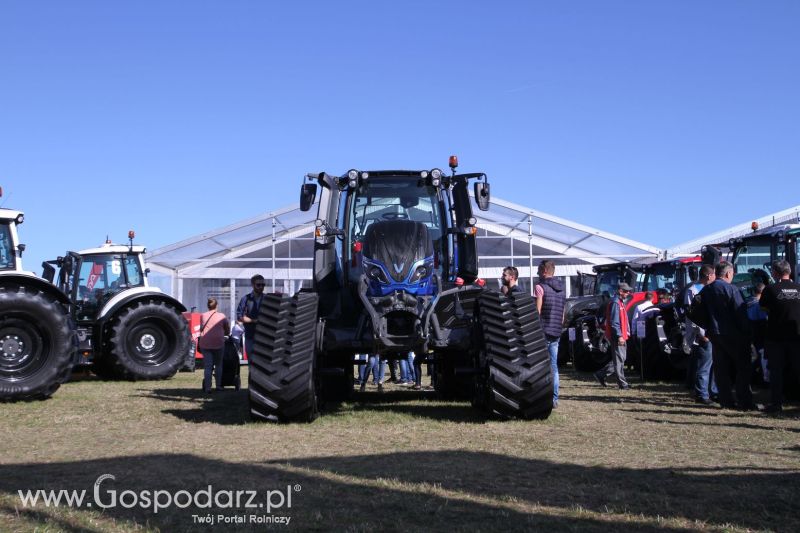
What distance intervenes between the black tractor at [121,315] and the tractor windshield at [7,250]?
12.3ft

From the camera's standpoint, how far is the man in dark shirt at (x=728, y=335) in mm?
9977

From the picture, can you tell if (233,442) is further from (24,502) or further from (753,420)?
(753,420)

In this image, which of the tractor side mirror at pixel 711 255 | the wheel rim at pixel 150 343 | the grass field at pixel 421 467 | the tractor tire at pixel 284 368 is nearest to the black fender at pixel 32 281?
the grass field at pixel 421 467

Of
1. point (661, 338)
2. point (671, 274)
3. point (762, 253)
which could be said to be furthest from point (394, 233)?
point (671, 274)

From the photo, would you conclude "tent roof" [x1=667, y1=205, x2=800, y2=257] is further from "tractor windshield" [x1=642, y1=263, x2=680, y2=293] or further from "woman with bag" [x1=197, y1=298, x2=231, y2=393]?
"woman with bag" [x1=197, y1=298, x2=231, y2=393]

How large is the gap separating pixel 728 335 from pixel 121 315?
11.0m

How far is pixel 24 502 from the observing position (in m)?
5.45

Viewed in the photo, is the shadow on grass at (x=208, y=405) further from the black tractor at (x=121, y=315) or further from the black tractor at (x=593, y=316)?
the black tractor at (x=593, y=316)

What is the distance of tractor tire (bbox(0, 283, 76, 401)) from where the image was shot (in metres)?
11.8

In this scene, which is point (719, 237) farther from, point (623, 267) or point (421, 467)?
point (421, 467)

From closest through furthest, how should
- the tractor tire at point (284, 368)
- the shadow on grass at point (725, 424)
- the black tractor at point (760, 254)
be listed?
the shadow on grass at point (725, 424), the tractor tire at point (284, 368), the black tractor at point (760, 254)

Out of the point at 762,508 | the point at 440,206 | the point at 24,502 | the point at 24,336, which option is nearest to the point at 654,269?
the point at 440,206

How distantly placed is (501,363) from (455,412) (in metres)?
1.47

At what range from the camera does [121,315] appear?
17.0 m
